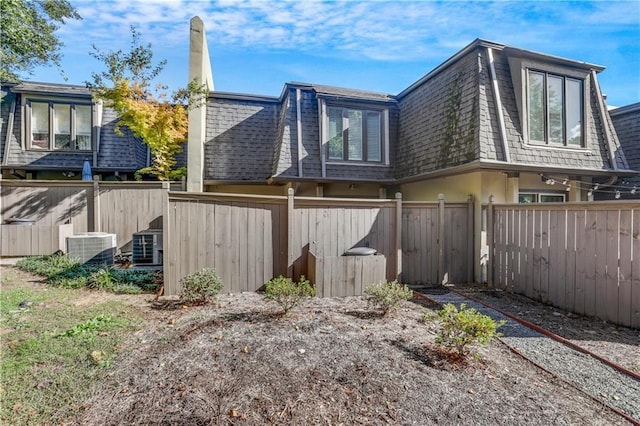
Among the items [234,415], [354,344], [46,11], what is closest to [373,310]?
[354,344]

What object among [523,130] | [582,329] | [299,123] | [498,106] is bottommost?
[582,329]

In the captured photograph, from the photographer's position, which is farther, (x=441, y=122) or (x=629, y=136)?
(x=629, y=136)

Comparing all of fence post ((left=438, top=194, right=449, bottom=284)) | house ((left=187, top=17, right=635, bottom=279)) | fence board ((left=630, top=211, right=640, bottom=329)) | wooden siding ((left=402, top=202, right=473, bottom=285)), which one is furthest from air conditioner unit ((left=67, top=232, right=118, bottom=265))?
fence board ((left=630, top=211, right=640, bottom=329))

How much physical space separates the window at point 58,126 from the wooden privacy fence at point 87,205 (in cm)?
354

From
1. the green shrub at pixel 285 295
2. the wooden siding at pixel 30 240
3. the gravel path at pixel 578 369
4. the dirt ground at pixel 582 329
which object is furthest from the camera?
the wooden siding at pixel 30 240

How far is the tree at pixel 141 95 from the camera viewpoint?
8.84 m

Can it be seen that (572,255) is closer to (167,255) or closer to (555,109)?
(555,109)

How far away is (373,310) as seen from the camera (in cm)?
490

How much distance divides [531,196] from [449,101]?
3306 mm

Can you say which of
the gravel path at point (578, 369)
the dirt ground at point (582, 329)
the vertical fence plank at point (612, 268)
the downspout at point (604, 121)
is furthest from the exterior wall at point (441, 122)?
the gravel path at point (578, 369)

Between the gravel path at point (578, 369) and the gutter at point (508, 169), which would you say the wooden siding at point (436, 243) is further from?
the gravel path at point (578, 369)

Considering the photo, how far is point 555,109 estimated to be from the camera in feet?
24.6

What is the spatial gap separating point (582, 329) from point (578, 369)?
5.17ft

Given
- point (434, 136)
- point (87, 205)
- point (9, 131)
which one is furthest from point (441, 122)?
point (9, 131)
